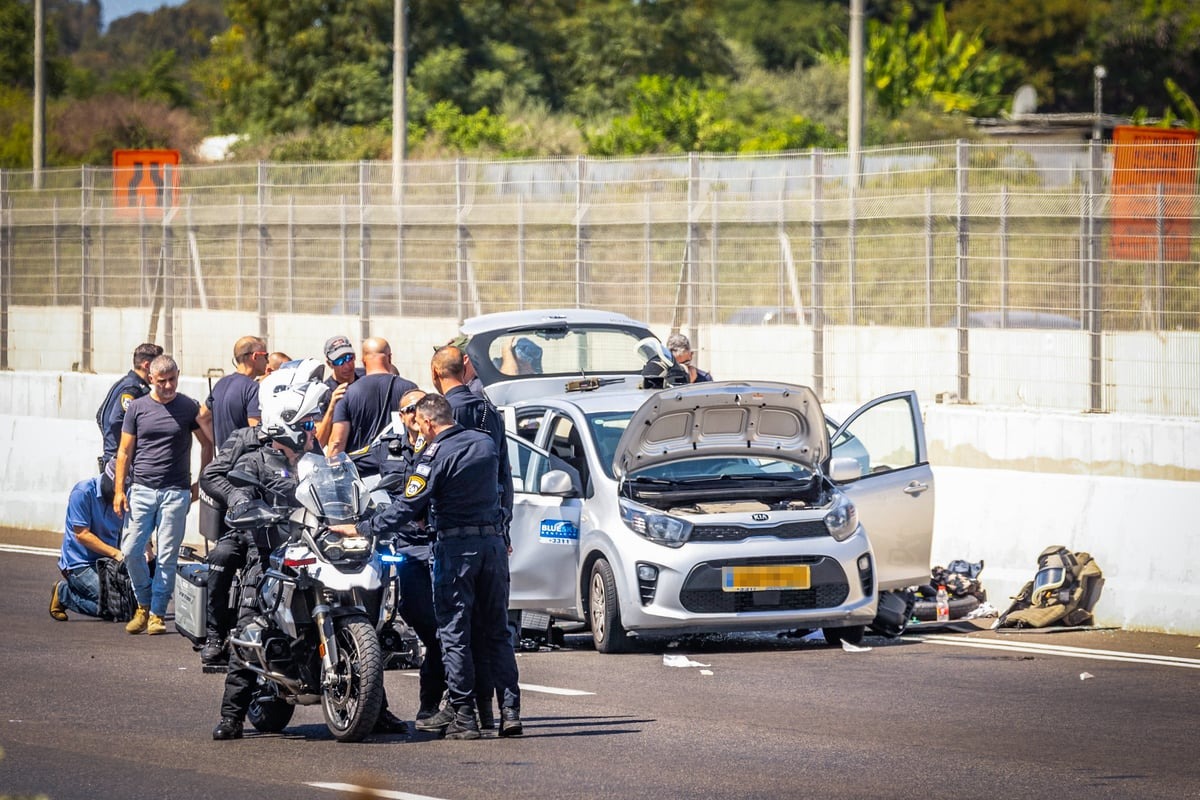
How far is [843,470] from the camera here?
13.3 metres

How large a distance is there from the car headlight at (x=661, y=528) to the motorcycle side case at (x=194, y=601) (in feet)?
10.4

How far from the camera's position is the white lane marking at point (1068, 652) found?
40.7ft

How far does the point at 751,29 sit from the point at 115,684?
7465 centimetres

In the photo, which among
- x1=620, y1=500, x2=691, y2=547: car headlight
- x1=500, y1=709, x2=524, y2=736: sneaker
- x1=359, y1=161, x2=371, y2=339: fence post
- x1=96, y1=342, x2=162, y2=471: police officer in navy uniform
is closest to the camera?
x1=500, y1=709, x2=524, y2=736: sneaker

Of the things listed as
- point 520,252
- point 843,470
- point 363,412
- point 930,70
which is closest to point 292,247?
point 520,252

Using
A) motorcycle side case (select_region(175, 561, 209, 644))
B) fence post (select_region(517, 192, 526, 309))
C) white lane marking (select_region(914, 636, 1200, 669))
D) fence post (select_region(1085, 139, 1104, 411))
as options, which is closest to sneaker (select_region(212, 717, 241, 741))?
motorcycle side case (select_region(175, 561, 209, 644))

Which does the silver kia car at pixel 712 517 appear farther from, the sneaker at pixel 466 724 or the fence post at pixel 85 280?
the fence post at pixel 85 280

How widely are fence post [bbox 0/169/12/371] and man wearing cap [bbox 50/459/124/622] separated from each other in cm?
1358

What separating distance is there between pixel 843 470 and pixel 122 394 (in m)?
5.07

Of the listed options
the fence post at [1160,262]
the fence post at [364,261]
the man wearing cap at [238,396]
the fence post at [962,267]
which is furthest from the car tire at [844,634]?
the fence post at [364,261]

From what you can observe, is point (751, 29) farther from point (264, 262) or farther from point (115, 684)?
point (115, 684)

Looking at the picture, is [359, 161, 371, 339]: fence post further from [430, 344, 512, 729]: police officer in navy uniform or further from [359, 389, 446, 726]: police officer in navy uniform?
[359, 389, 446, 726]: police officer in navy uniform

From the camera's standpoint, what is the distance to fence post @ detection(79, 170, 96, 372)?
27141 mm

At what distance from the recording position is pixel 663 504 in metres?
12.8
